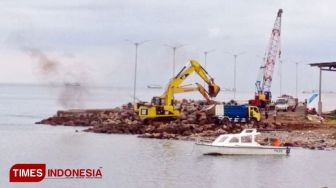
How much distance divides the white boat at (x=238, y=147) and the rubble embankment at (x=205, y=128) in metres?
7.02

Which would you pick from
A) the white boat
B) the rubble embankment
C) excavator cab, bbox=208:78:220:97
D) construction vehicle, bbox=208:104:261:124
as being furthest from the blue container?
the white boat

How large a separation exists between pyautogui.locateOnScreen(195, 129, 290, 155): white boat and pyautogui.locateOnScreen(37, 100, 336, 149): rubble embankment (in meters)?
7.02

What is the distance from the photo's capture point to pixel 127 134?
8419cm

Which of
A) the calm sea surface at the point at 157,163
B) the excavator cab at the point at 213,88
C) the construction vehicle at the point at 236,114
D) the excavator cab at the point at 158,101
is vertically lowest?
the calm sea surface at the point at 157,163

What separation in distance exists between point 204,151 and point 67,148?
15.2 meters

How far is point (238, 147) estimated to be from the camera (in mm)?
62188

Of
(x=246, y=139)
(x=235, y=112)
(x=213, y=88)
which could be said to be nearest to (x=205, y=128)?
(x=235, y=112)

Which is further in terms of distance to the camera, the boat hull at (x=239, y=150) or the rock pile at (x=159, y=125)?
the rock pile at (x=159, y=125)

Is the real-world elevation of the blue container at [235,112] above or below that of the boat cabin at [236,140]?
above

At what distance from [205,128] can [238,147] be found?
61.0ft

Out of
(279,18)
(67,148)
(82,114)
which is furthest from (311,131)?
(279,18)

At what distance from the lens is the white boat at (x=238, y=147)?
204ft

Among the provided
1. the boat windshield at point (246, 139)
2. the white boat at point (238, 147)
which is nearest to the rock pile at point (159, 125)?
the boat windshield at point (246, 139)

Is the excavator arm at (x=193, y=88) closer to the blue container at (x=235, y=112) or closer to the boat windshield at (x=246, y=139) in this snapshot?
the blue container at (x=235, y=112)
